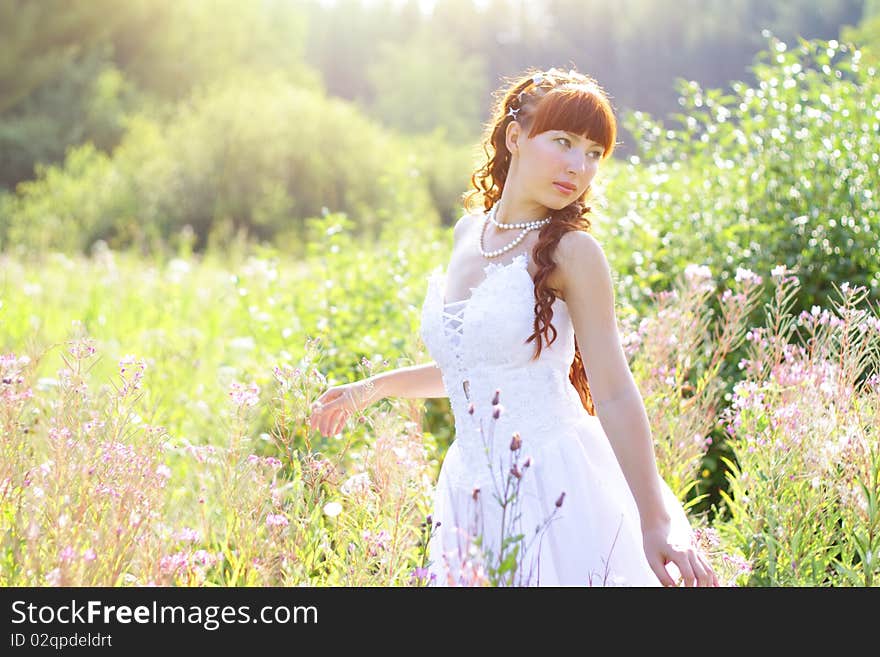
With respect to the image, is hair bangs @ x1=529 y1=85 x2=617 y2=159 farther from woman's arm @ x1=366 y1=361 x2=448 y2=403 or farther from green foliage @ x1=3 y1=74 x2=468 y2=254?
green foliage @ x1=3 y1=74 x2=468 y2=254

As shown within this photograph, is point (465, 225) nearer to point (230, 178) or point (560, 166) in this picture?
point (560, 166)

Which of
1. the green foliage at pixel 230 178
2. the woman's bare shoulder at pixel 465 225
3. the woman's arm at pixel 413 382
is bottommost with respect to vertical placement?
the woman's arm at pixel 413 382

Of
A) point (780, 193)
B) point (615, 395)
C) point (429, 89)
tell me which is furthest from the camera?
point (429, 89)

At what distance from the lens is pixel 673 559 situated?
1.94 metres

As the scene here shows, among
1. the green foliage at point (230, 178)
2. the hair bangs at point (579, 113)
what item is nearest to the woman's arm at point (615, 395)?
the hair bangs at point (579, 113)

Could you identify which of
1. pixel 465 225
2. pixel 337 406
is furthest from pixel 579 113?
pixel 337 406

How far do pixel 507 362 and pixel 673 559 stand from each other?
61 centimetres

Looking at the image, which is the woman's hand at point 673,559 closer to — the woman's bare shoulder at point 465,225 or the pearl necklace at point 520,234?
the pearl necklace at point 520,234

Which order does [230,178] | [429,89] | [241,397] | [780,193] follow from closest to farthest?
[241,397] < [780,193] < [230,178] < [429,89]

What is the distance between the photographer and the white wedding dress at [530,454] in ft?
7.19

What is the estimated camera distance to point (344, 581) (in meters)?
2.24

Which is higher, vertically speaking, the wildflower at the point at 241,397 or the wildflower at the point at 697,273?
the wildflower at the point at 697,273

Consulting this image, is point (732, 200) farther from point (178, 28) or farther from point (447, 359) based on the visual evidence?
point (178, 28)
